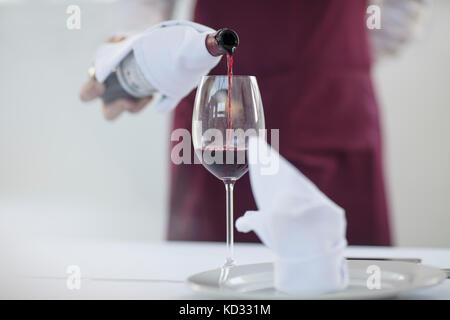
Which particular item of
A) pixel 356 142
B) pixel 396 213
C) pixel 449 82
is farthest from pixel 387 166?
pixel 356 142

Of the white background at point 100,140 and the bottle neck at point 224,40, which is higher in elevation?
the white background at point 100,140

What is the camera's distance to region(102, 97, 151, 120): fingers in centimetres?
109

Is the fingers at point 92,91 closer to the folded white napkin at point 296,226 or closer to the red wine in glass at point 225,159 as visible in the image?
the red wine in glass at point 225,159

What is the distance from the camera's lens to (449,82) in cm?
304

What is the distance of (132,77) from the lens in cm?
93

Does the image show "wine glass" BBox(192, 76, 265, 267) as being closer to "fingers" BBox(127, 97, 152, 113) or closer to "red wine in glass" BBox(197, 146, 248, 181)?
"red wine in glass" BBox(197, 146, 248, 181)

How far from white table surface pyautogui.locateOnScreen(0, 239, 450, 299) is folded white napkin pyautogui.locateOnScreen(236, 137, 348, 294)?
92mm

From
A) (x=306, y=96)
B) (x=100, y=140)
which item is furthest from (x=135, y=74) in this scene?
(x=100, y=140)

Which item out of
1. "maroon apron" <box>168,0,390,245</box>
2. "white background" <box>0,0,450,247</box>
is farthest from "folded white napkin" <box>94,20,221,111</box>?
"white background" <box>0,0,450,247</box>

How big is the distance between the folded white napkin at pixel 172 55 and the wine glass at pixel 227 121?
0.24 ft

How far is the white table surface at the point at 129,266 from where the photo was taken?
0.65 m

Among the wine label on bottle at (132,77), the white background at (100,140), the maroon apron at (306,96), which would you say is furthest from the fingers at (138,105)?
the white background at (100,140)

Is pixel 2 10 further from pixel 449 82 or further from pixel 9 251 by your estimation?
pixel 9 251
